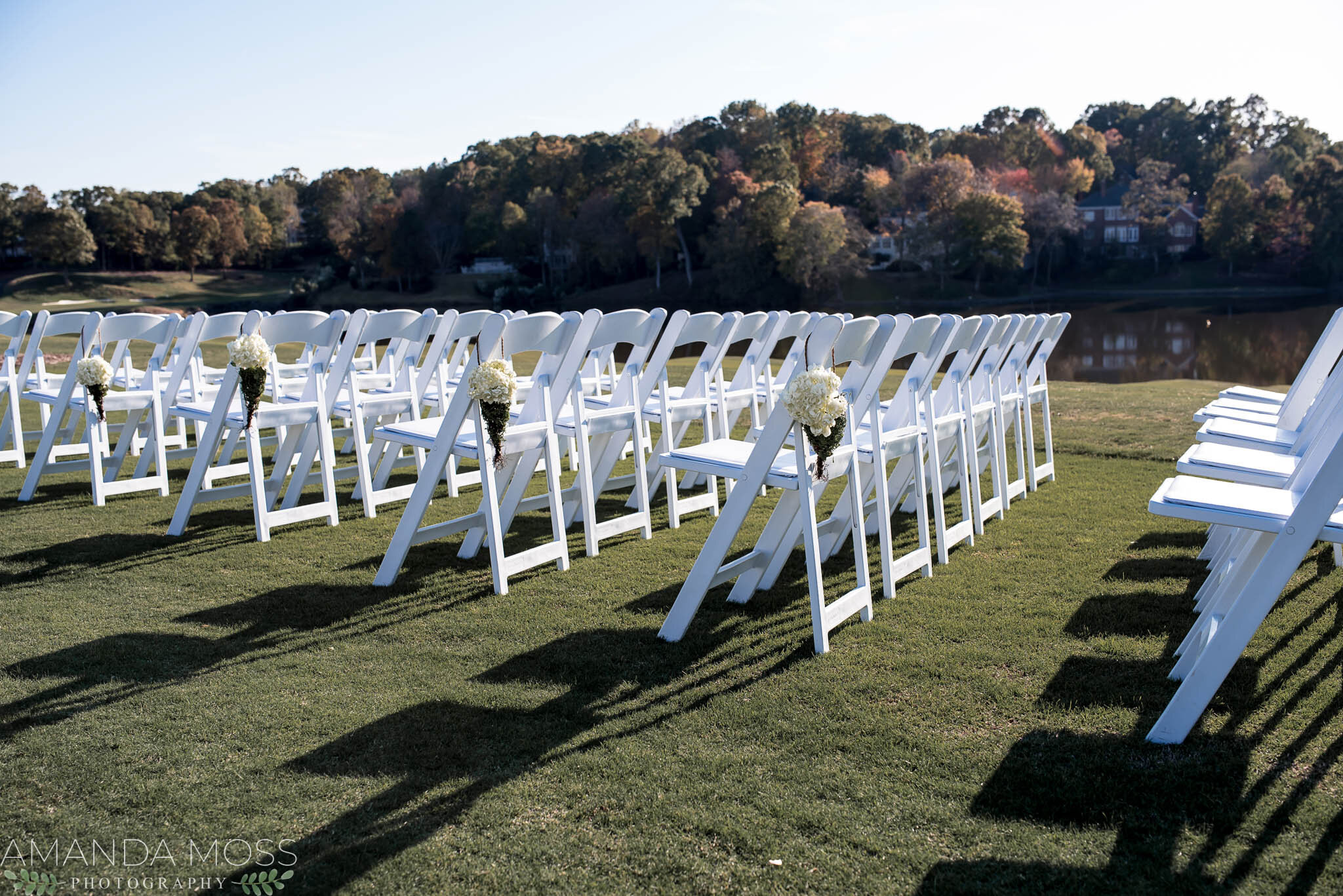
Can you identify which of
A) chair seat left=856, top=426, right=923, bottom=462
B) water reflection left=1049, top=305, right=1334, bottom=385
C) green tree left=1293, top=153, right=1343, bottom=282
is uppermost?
green tree left=1293, top=153, right=1343, bottom=282

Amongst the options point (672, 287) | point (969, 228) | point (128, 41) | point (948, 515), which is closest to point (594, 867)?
point (948, 515)

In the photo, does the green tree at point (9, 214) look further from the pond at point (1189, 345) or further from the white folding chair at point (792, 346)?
the white folding chair at point (792, 346)

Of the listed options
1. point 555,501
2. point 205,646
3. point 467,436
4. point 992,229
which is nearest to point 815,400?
point 555,501

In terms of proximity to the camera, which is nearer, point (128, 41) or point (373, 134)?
point (128, 41)

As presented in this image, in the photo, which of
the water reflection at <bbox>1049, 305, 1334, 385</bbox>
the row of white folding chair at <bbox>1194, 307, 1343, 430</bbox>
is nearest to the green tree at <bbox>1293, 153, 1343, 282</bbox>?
the water reflection at <bbox>1049, 305, 1334, 385</bbox>

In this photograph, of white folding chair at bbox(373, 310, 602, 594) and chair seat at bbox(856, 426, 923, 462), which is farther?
white folding chair at bbox(373, 310, 602, 594)

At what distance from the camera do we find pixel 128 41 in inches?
626

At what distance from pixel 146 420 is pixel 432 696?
5988mm

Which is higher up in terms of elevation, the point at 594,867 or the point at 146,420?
the point at 146,420

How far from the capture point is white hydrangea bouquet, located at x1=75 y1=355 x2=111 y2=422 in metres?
5.89

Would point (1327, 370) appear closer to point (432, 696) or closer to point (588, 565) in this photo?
point (588, 565)

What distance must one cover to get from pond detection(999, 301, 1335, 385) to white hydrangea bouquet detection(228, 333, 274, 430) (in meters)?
17.9

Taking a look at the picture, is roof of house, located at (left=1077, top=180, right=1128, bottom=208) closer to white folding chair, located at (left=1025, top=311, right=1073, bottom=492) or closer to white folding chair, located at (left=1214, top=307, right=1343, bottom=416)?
white folding chair, located at (left=1025, top=311, right=1073, bottom=492)

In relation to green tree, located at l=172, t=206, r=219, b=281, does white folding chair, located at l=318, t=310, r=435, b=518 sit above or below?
below
